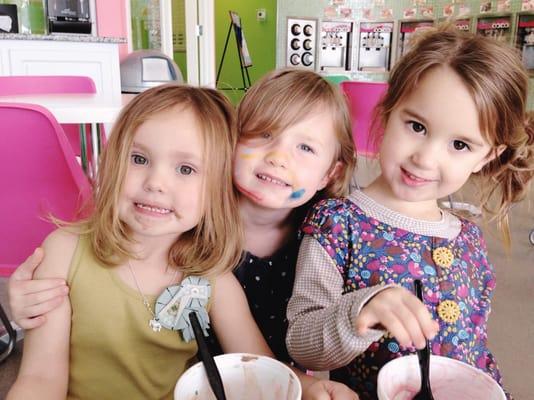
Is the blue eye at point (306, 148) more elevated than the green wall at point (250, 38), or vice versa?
the green wall at point (250, 38)

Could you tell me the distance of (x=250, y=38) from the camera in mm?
6906

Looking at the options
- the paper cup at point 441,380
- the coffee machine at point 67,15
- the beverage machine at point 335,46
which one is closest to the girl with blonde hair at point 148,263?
the paper cup at point 441,380

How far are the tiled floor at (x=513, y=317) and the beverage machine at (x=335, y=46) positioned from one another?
11.2 feet

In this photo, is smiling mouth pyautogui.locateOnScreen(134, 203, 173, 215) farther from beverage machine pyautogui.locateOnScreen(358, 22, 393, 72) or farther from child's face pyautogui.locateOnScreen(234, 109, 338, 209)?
beverage machine pyautogui.locateOnScreen(358, 22, 393, 72)

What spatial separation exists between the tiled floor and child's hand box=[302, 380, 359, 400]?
0.55m

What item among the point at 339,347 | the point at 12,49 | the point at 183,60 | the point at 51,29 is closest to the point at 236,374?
the point at 339,347

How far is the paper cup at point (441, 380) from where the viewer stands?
1.38 ft

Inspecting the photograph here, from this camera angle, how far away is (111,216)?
718mm

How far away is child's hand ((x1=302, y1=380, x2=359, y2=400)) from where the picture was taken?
0.50 meters

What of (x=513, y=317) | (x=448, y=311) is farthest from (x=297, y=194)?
(x=513, y=317)

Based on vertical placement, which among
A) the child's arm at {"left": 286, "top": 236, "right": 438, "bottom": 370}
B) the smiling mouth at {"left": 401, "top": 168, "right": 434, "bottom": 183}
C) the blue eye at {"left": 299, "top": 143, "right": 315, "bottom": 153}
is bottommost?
the child's arm at {"left": 286, "top": 236, "right": 438, "bottom": 370}

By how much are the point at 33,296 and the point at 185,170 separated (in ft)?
0.88

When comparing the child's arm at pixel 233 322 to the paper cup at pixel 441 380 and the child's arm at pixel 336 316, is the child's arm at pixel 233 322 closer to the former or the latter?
the child's arm at pixel 336 316

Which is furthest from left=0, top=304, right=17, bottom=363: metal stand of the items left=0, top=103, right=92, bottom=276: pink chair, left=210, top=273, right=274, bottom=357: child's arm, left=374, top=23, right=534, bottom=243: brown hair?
left=374, top=23, right=534, bottom=243: brown hair
